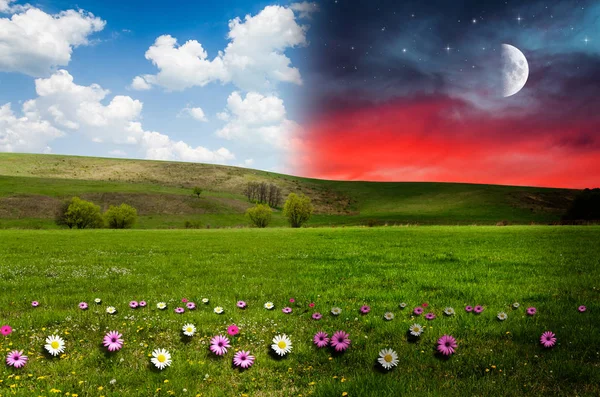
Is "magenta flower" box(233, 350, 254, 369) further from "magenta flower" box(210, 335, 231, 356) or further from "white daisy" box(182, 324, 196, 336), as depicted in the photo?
"white daisy" box(182, 324, 196, 336)

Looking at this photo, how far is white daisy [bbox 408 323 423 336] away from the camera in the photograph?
6710 mm

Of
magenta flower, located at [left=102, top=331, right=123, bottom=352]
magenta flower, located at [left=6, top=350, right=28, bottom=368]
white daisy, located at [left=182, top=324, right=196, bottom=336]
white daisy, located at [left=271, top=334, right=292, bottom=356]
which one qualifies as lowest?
magenta flower, located at [left=6, top=350, right=28, bottom=368]

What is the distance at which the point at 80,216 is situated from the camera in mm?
78375

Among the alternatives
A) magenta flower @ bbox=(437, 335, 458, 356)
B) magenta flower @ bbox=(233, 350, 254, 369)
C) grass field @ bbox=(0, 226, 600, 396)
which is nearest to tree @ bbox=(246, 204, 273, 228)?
grass field @ bbox=(0, 226, 600, 396)

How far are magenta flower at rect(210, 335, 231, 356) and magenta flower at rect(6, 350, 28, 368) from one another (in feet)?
9.11

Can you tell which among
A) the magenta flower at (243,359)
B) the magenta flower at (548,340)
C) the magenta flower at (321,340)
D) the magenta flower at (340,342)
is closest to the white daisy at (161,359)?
the magenta flower at (243,359)

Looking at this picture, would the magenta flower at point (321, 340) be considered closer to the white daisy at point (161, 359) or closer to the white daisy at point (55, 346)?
the white daisy at point (161, 359)

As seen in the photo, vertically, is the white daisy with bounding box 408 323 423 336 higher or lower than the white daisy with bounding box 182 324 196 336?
higher

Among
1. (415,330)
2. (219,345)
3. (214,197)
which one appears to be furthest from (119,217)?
(415,330)

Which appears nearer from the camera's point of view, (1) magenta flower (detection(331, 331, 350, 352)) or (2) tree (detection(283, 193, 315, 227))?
(1) magenta flower (detection(331, 331, 350, 352))

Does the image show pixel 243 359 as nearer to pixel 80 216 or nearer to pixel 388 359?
pixel 388 359

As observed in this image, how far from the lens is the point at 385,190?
18612cm

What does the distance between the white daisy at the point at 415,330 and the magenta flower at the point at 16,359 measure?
6182 millimetres

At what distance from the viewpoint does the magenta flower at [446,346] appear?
6070 millimetres
